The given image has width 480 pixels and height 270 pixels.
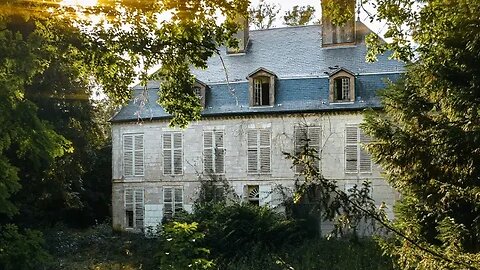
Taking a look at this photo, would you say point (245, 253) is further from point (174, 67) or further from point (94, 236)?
point (174, 67)

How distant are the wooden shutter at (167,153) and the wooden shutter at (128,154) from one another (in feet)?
4.56

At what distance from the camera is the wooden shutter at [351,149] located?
22688 mm

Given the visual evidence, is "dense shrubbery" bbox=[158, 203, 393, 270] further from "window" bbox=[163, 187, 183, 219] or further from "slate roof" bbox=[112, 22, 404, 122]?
"slate roof" bbox=[112, 22, 404, 122]

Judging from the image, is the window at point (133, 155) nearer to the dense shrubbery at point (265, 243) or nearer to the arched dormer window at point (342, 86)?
the dense shrubbery at point (265, 243)

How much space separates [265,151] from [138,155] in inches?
196

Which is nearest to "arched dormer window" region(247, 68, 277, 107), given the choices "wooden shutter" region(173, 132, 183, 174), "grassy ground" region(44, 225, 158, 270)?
"wooden shutter" region(173, 132, 183, 174)

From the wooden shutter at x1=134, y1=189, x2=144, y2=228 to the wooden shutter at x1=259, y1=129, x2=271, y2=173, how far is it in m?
4.86

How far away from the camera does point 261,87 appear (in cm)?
2403

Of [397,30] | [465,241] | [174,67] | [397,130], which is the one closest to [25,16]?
[174,67]

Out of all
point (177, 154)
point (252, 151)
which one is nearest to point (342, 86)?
point (252, 151)

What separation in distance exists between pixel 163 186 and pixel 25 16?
17.7 meters

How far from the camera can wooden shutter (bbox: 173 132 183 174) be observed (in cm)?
2469

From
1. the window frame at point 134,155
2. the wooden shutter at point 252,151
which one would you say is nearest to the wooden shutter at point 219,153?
the wooden shutter at point 252,151

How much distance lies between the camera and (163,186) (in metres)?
24.9
